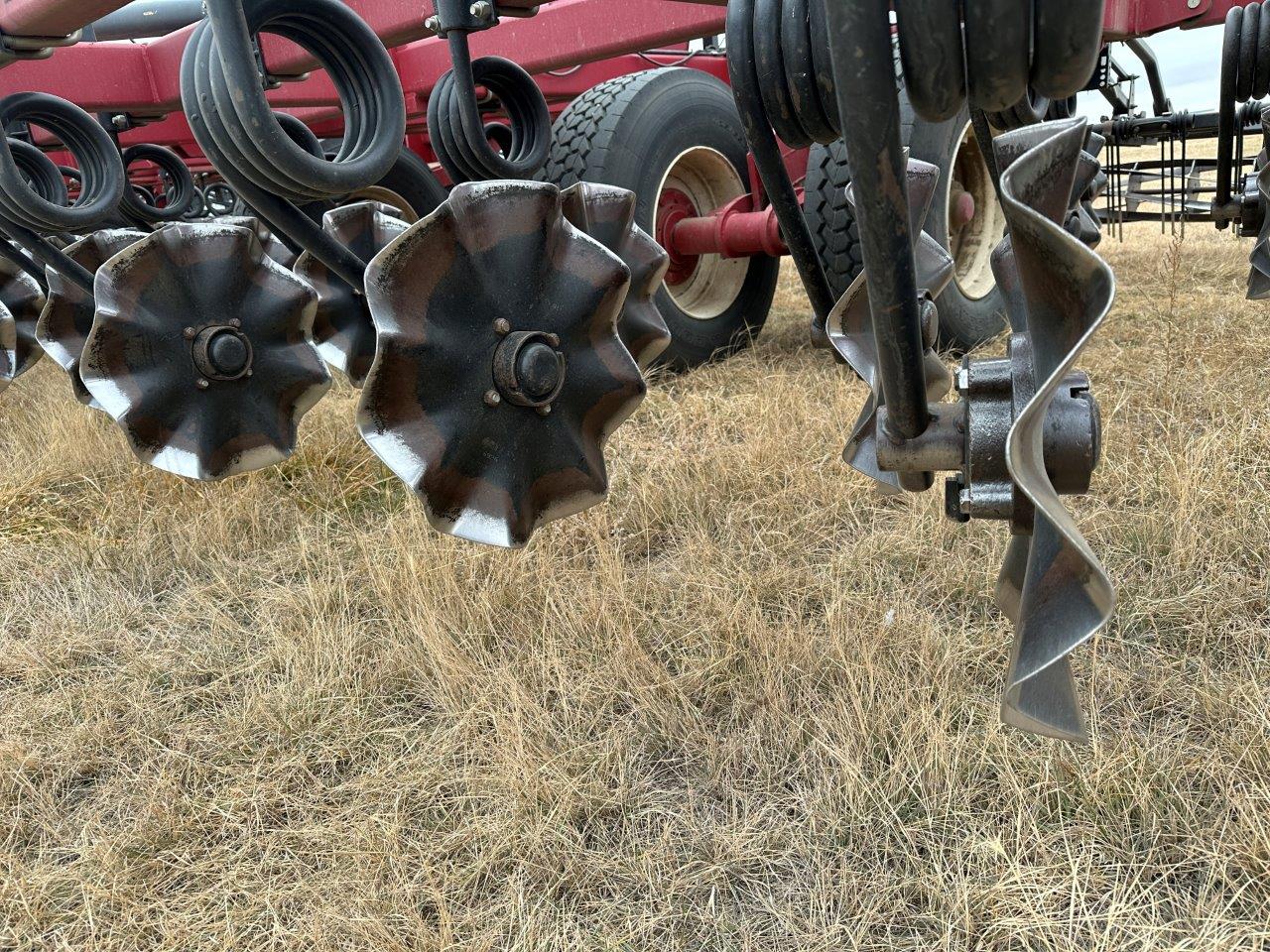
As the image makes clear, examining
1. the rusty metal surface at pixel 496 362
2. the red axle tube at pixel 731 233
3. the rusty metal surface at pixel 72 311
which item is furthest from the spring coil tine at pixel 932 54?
the red axle tube at pixel 731 233

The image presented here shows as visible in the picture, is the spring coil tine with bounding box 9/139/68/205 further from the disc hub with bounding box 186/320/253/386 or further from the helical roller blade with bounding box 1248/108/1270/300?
the helical roller blade with bounding box 1248/108/1270/300

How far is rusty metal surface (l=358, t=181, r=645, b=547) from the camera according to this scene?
108cm

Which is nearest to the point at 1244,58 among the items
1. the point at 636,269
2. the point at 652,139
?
the point at 636,269

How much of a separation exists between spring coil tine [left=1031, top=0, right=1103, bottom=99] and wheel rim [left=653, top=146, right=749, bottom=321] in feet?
8.40

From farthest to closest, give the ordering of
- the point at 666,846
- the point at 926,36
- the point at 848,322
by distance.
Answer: the point at 666,846 → the point at 848,322 → the point at 926,36

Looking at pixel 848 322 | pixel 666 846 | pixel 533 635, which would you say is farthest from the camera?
pixel 533 635

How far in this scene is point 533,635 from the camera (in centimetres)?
179

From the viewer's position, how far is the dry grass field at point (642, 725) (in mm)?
1212

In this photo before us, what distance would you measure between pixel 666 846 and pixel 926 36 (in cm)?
103

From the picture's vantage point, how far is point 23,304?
2.83 metres

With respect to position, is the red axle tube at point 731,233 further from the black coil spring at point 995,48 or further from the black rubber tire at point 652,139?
the black coil spring at point 995,48

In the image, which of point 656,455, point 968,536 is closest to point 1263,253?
point 968,536

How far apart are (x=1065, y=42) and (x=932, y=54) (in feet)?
0.26

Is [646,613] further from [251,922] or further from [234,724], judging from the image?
[251,922]
